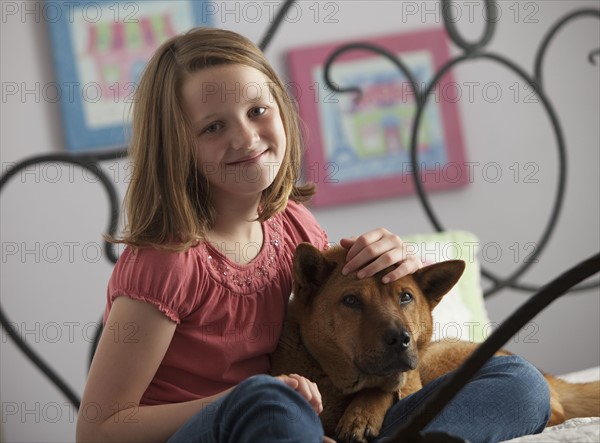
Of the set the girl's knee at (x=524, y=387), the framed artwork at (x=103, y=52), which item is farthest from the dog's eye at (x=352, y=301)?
the framed artwork at (x=103, y=52)

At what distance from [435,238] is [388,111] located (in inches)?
23.8

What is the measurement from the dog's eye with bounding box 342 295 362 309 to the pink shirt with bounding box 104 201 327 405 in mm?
146

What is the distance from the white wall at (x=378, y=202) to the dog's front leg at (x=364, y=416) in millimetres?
1225

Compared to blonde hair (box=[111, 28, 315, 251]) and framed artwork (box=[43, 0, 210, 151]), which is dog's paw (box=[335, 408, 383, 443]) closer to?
blonde hair (box=[111, 28, 315, 251])

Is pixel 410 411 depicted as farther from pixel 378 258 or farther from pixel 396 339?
pixel 378 258

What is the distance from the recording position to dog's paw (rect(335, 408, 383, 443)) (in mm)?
1190

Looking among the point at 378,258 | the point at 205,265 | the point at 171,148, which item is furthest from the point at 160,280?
the point at 378,258

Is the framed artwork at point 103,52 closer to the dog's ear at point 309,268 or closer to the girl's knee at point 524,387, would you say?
the dog's ear at point 309,268

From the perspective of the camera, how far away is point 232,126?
4.34 ft

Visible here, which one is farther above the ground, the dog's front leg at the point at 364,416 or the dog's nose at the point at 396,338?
the dog's nose at the point at 396,338

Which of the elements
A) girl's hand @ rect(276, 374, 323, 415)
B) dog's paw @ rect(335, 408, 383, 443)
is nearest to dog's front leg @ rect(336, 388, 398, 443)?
dog's paw @ rect(335, 408, 383, 443)

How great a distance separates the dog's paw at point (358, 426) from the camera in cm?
119

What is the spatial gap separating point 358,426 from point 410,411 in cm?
8

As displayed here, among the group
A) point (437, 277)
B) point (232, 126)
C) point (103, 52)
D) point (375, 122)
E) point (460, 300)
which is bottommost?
point (460, 300)
